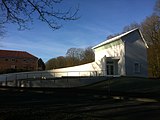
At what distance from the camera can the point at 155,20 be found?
173ft

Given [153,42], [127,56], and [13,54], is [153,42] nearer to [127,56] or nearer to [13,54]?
[127,56]

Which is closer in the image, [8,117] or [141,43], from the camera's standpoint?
[8,117]

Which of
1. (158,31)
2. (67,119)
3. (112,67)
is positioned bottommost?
(67,119)

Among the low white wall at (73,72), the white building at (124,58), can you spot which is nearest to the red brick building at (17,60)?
the low white wall at (73,72)

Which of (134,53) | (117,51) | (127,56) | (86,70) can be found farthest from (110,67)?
(86,70)

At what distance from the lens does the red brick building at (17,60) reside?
305 feet

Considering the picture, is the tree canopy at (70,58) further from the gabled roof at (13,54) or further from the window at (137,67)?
the window at (137,67)

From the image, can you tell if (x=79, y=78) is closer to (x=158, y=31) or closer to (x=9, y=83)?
(x=9, y=83)

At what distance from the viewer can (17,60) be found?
313 ft

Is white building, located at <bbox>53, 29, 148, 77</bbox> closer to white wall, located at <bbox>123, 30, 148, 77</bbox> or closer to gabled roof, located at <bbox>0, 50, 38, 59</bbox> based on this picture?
white wall, located at <bbox>123, 30, 148, 77</bbox>

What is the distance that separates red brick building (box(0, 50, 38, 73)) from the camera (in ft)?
305

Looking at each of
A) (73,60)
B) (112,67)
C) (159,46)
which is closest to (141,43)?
(112,67)

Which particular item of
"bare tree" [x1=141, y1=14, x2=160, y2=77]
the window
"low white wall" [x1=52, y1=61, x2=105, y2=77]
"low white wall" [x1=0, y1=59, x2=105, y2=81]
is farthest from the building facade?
"bare tree" [x1=141, y1=14, x2=160, y2=77]

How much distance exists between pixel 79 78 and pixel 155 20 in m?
28.0
